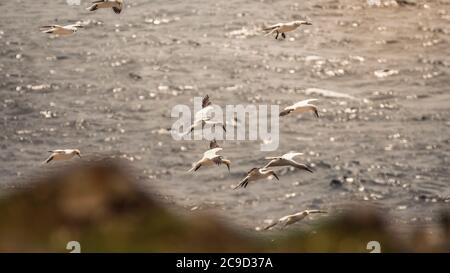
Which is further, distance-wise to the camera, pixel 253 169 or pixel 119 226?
pixel 119 226

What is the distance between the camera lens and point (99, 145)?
84438 mm

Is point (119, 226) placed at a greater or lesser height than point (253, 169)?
lesser

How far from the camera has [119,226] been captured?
35.6 meters

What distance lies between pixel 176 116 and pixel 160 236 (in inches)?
2380

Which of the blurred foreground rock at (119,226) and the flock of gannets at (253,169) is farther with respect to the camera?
the blurred foreground rock at (119,226)

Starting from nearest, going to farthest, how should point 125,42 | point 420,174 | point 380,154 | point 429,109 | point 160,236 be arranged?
point 160,236, point 420,174, point 380,154, point 429,109, point 125,42

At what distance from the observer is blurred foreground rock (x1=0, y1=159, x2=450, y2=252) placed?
32031 mm

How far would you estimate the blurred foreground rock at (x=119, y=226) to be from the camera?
1261 inches

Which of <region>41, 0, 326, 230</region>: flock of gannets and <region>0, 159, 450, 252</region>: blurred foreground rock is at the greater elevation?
<region>41, 0, 326, 230</region>: flock of gannets

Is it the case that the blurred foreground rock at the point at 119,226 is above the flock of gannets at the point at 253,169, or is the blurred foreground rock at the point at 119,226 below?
below

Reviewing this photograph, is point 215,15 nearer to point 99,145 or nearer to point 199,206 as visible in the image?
point 99,145

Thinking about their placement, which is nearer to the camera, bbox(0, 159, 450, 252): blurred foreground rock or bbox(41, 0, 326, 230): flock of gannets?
bbox(41, 0, 326, 230): flock of gannets
